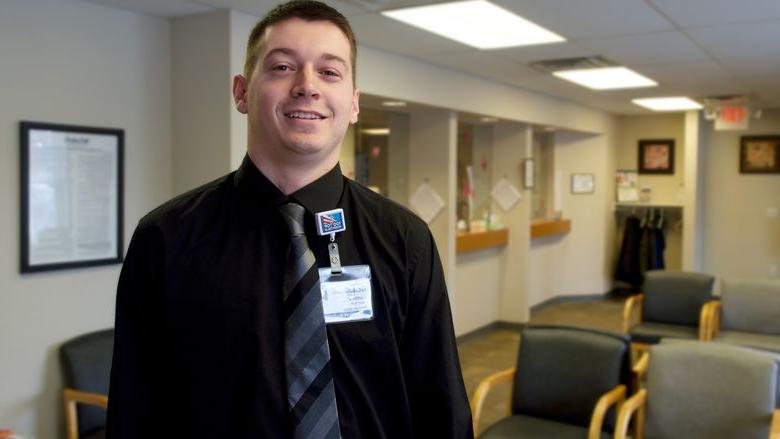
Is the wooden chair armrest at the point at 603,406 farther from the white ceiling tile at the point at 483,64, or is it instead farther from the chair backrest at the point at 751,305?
the white ceiling tile at the point at 483,64

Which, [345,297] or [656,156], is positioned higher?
[656,156]

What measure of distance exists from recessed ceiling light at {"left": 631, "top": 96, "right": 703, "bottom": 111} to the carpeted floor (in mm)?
2393

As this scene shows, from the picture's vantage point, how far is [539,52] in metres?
4.62

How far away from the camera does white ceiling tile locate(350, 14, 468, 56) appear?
372 cm

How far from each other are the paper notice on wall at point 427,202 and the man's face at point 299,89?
454 centimetres

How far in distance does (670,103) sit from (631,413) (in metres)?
5.48

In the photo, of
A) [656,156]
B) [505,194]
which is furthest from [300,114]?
[656,156]

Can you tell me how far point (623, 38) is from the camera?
417 cm

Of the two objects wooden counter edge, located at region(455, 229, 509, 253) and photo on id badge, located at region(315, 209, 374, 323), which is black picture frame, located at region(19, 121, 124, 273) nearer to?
photo on id badge, located at region(315, 209, 374, 323)

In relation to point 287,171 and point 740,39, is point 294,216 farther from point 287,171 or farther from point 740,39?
point 740,39

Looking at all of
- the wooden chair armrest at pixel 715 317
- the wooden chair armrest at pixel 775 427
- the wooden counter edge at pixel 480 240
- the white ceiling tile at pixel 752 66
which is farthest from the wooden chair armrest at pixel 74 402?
the white ceiling tile at pixel 752 66

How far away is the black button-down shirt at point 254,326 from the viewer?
3.50 feet

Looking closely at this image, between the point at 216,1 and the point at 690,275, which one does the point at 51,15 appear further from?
the point at 690,275

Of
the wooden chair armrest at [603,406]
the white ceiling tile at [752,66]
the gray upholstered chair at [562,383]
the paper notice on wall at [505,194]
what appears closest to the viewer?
the wooden chair armrest at [603,406]
